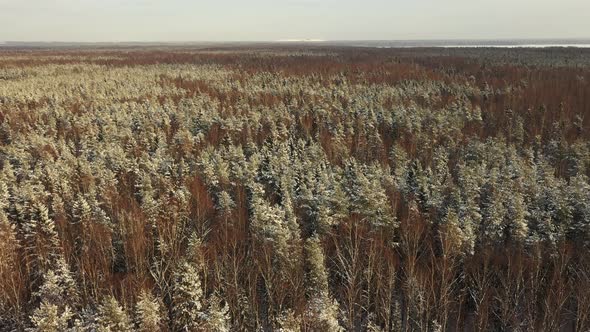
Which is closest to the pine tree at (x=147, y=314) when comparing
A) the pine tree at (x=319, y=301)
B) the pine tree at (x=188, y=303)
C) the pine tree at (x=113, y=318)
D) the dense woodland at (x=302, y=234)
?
the dense woodland at (x=302, y=234)

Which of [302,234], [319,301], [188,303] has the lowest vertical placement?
[302,234]

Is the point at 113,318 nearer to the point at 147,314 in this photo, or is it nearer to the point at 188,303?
the point at 147,314

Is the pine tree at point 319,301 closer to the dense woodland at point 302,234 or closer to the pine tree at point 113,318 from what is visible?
the dense woodland at point 302,234

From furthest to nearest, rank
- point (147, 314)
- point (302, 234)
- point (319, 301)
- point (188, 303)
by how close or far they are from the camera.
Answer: point (302, 234) → point (188, 303) → point (319, 301) → point (147, 314)

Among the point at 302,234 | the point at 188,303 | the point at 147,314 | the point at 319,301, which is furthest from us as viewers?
the point at 302,234

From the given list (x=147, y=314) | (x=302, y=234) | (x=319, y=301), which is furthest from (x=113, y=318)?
(x=302, y=234)

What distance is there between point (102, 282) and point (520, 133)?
27.6 metres

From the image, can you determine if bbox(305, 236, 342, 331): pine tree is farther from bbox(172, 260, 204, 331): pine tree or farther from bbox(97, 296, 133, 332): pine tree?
bbox(97, 296, 133, 332): pine tree

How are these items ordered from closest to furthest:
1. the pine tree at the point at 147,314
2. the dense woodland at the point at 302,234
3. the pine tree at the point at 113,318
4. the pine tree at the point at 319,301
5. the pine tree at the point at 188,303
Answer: the pine tree at the point at 319,301, the pine tree at the point at 113,318, the pine tree at the point at 147,314, the pine tree at the point at 188,303, the dense woodland at the point at 302,234

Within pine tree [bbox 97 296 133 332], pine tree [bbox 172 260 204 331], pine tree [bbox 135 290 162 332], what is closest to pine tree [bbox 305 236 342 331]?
pine tree [bbox 172 260 204 331]

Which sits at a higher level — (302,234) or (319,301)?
(319,301)

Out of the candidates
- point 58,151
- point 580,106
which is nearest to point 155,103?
point 58,151

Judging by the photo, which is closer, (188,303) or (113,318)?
(113,318)

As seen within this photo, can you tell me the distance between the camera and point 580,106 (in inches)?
1387
